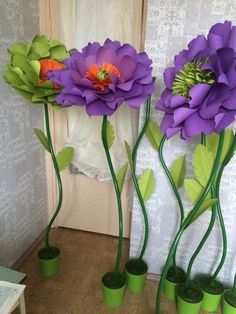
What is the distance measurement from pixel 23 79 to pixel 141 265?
1.25 metres

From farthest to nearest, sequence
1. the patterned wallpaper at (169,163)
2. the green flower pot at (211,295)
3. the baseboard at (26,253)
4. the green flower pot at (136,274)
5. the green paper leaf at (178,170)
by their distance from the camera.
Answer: the baseboard at (26,253) → the green flower pot at (136,274) → the green flower pot at (211,295) → the green paper leaf at (178,170) → the patterned wallpaper at (169,163)

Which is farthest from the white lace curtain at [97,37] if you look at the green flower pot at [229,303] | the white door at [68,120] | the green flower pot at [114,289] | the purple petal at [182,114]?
the green flower pot at [229,303]

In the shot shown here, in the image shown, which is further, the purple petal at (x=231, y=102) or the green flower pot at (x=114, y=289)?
the green flower pot at (x=114, y=289)

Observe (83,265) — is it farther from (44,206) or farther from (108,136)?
(108,136)

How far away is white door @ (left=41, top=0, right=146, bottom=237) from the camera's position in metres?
1.60

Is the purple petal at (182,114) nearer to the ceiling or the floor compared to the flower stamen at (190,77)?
nearer to the floor

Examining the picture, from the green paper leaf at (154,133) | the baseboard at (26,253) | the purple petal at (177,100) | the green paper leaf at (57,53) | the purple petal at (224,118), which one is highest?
the green paper leaf at (57,53)

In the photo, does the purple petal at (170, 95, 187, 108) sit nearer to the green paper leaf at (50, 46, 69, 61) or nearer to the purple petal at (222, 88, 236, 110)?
the purple petal at (222, 88, 236, 110)

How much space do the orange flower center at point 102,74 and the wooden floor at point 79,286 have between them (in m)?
1.24

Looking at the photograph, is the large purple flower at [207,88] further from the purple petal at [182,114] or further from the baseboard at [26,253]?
the baseboard at [26,253]

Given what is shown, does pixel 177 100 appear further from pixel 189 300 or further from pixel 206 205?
pixel 189 300

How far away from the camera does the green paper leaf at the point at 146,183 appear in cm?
140

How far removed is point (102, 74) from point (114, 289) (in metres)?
1.14

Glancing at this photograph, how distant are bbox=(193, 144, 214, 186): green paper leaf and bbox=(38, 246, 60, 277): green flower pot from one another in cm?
107
